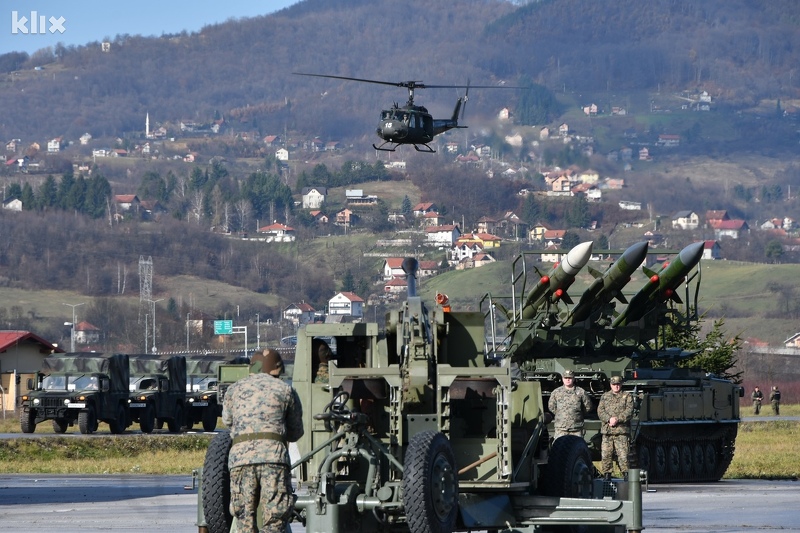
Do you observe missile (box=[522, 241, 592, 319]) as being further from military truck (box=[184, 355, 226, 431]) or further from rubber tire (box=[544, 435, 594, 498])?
military truck (box=[184, 355, 226, 431])

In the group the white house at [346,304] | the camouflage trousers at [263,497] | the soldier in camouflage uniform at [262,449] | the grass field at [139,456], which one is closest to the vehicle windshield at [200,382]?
the grass field at [139,456]

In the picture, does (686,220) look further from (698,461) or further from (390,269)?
(698,461)

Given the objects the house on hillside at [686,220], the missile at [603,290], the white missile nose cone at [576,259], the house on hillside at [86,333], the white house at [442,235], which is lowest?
the house on hillside at [86,333]

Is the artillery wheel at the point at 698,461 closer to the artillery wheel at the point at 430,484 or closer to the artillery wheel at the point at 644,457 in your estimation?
the artillery wheel at the point at 644,457

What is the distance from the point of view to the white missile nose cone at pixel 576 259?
99.5 ft

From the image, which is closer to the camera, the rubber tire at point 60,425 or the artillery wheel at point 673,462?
the artillery wheel at point 673,462

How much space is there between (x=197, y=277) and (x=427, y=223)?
28.6 m

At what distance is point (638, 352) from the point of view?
3033cm

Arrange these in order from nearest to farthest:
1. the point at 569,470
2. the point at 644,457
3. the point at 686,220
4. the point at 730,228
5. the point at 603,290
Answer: the point at 569,470 < the point at 644,457 < the point at 603,290 < the point at 686,220 < the point at 730,228

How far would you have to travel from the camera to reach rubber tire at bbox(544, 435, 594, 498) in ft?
49.9

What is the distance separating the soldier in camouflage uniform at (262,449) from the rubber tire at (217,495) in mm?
665

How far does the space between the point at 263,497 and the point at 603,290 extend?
1789 cm

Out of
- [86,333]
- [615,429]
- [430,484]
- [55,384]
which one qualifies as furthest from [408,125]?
[86,333]

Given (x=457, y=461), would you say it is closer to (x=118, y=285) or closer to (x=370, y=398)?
(x=370, y=398)
